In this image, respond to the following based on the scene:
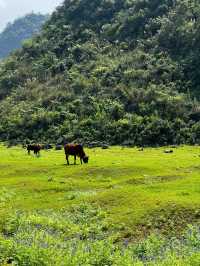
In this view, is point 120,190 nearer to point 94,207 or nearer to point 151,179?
point 94,207

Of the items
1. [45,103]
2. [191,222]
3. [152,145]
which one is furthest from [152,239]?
[45,103]

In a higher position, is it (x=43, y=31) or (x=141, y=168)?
(x=43, y=31)

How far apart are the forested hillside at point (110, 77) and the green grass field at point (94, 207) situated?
46.3m

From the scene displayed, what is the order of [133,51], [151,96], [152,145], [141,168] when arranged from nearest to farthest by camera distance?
[141,168] → [152,145] → [151,96] → [133,51]

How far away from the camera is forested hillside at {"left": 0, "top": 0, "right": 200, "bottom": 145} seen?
98.8m

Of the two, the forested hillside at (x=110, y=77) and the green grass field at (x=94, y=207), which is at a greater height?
the forested hillside at (x=110, y=77)

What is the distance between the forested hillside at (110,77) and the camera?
98.8 meters

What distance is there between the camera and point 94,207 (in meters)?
31.4

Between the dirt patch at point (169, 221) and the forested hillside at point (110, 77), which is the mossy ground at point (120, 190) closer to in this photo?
the dirt patch at point (169, 221)

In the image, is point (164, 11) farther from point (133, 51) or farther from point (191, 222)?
point (191, 222)

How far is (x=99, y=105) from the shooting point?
356 feet

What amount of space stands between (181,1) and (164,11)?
6.89m

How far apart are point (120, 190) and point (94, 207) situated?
351 cm

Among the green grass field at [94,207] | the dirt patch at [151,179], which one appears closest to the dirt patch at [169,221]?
the green grass field at [94,207]
